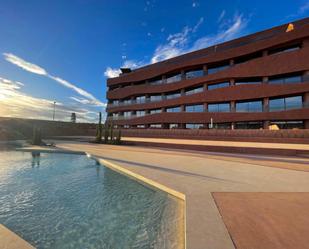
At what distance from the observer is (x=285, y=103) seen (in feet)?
84.2

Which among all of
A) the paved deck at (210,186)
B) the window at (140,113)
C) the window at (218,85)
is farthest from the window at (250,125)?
the paved deck at (210,186)

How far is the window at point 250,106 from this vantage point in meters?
27.3

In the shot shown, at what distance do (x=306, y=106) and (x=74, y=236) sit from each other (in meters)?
28.4

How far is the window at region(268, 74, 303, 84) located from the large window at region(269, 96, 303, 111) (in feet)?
7.00

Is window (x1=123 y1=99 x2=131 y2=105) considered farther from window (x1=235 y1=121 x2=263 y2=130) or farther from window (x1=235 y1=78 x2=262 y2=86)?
window (x1=235 y1=121 x2=263 y2=130)

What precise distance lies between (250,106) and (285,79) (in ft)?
17.3

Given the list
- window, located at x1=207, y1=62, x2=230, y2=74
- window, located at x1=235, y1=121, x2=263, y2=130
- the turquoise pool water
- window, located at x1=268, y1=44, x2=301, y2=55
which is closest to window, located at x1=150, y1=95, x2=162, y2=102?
window, located at x1=207, y1=62, x2=230, y2=74

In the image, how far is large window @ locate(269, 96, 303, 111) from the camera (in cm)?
2484

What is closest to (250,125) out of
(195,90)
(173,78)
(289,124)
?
(289,124)

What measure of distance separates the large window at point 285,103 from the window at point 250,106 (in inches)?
51.7

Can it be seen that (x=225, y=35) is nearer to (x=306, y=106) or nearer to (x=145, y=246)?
(x=306, y=106)

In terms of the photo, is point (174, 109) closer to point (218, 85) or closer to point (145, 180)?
point (218, 85)

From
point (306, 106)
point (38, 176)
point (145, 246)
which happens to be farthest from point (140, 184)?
point (306, 106)

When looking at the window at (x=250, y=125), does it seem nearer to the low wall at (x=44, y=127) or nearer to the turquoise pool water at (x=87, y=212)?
the low wall at (x=44, y=127)
